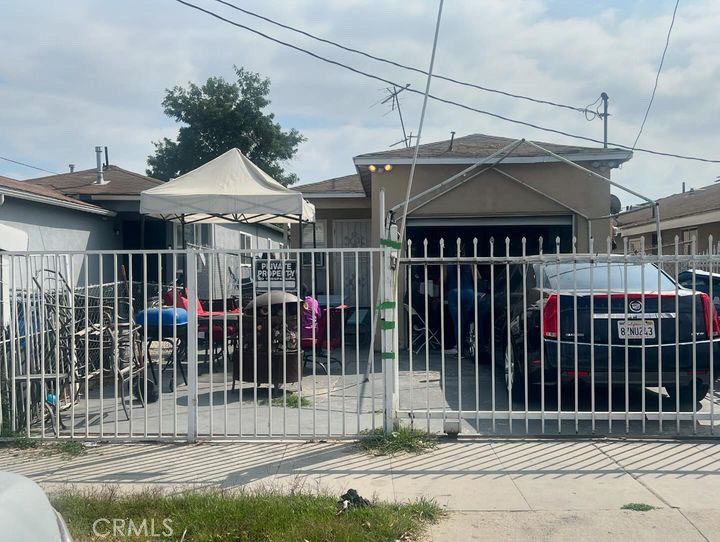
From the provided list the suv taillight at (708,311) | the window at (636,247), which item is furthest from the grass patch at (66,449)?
the suv taillight at (708,311)

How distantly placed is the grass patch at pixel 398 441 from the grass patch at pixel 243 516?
130 cm

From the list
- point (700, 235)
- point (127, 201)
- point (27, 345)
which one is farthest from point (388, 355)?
point (700, 235)

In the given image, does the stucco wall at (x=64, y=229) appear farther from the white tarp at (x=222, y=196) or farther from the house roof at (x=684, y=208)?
the house roof at (x=684, y=208)

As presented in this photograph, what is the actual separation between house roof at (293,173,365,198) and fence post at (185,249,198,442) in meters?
8.42

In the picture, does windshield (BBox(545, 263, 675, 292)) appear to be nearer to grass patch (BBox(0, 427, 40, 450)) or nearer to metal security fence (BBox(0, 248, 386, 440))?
metal security fence (BBox(0, 248, 386, 440))

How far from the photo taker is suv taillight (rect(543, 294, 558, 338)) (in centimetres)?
701

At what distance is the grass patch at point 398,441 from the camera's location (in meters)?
6.42

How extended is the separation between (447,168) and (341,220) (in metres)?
4.56

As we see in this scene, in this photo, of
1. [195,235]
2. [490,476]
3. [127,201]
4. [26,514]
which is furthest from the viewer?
[195,235]

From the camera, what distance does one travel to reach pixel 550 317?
7.04 metres

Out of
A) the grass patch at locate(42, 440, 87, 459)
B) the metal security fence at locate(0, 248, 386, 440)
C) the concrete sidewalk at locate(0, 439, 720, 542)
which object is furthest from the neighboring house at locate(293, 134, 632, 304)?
the grass patch at locate(42, 440, 87, 459)

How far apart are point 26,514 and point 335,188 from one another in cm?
1310

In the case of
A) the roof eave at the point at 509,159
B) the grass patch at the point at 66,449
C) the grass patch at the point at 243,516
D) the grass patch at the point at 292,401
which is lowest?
the grass patch at the point at 243,516

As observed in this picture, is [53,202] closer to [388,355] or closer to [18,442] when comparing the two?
[18,442]
